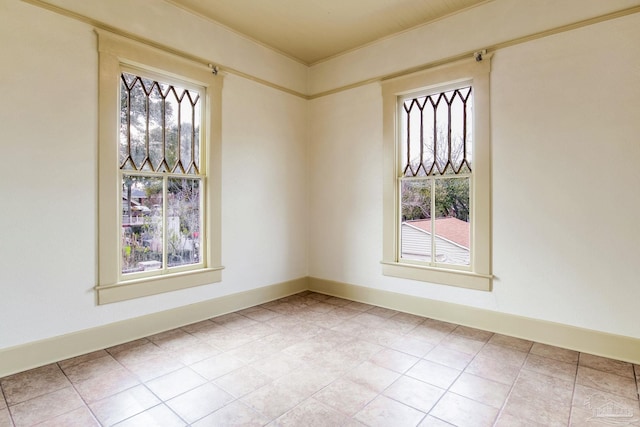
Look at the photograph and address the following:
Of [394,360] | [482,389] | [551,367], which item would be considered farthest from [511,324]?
[394,360]

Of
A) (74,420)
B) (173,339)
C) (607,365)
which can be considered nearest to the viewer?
(74,420)

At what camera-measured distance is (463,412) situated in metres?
2.08

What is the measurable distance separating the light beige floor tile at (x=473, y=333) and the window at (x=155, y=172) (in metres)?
2.66

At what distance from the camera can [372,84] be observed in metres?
4.27

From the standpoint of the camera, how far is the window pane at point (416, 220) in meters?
3.89

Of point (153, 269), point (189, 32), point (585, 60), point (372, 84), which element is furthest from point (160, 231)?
point (585, 60)

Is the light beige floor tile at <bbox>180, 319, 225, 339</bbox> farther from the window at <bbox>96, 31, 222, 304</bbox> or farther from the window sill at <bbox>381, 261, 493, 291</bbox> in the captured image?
the window sill at <bbox>381, 261, 493, 291</bbox>

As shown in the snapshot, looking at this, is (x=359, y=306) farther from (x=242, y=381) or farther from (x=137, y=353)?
(x=137, y=353)

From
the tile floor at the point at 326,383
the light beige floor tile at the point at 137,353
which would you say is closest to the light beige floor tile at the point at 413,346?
the tile floor at the point at 326,383

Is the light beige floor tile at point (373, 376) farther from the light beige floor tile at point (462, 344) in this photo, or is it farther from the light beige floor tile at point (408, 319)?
the light beige floor tile at point (408, 319)

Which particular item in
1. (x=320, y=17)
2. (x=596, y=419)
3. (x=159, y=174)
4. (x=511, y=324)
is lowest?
(x=596, y=419)

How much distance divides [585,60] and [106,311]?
4.74 metres

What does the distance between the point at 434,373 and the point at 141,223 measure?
2.93 meters

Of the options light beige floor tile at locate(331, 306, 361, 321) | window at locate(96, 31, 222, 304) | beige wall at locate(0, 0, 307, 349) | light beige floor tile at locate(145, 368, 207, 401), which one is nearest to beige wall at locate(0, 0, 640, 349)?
beige wall at locate(0, 0, 307, 349)
